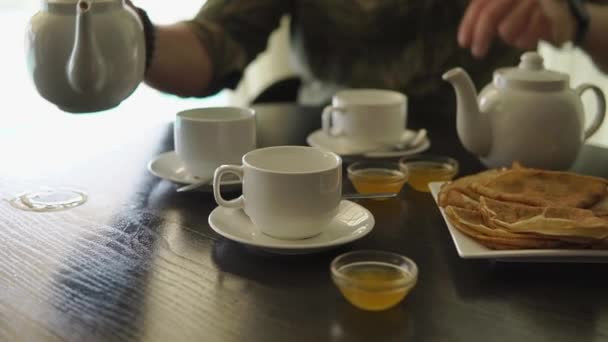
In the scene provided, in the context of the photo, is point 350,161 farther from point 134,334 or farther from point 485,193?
point 134,334

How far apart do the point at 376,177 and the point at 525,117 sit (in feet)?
0.73

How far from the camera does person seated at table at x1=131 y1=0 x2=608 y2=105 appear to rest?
1444 millimetres

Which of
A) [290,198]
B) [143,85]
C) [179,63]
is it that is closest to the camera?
[290,198]

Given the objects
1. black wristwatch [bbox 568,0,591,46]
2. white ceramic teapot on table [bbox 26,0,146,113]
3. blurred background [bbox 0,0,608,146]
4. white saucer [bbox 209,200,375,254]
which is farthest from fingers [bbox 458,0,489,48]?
blurred background [bbox 0,0,608,146]

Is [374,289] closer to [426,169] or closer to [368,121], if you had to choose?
[426,169]

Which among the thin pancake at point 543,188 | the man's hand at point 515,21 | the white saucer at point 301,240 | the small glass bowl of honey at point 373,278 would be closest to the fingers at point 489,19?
the man's hand at point 515,21

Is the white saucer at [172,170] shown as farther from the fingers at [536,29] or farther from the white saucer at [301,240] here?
the fingers at [536,29]

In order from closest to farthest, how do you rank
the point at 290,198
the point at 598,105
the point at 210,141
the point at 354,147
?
the point at 290,198 → the point at 210,141 → the point at 598,105 → the point at 354,147

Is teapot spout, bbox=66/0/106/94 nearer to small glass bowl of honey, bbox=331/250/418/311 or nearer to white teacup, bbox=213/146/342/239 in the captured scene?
white teacup, bbox=213/146/342/239

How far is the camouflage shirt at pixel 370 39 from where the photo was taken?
1.53m

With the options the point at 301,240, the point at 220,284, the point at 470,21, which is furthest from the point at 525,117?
the point at 220,284

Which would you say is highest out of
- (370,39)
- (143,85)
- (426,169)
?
(370,39)

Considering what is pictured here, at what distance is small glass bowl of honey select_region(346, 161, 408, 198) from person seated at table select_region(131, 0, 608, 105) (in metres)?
0.46

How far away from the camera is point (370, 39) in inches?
63.5
